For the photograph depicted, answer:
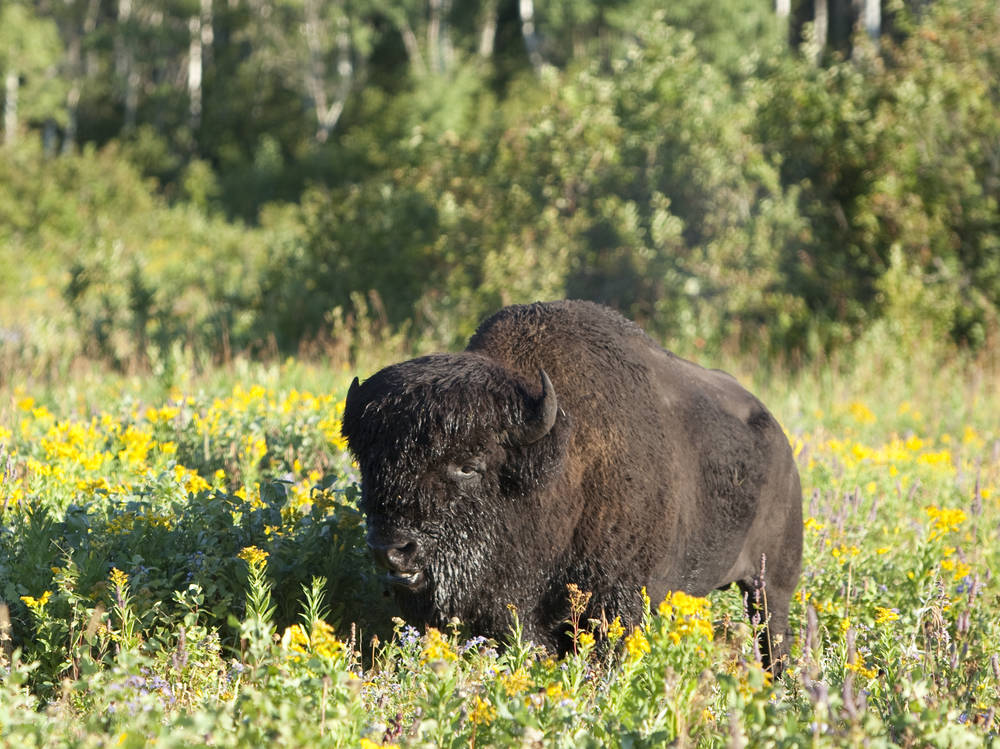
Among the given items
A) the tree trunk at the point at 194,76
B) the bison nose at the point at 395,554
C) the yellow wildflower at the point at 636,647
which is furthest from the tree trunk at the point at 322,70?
the yellow wildflower at the point at 636,647

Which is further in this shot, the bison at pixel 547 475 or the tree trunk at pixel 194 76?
the tree trunk at pixel 194 76

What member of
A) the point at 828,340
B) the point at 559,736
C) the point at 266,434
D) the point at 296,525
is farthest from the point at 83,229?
the point at 559,736

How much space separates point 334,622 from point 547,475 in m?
1.42

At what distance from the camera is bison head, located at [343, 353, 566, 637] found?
414cm

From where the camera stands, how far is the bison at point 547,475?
4188 mm

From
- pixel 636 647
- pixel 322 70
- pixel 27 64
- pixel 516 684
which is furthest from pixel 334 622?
pixel 322 70

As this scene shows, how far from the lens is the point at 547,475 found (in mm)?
4352

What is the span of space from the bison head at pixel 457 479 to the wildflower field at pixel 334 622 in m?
0.21

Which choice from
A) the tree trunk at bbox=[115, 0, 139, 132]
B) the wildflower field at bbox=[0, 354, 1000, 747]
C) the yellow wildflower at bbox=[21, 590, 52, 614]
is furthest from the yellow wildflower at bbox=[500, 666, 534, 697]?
the tree trunk at bbox=[115, 0, 139, 132]

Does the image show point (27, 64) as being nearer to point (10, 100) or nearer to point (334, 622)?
point (10, 100)

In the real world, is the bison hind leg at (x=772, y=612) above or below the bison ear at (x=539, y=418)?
below

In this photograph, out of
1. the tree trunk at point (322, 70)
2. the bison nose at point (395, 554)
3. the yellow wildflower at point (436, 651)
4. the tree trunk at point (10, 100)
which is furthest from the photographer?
the tree trunk at point (322, 70)

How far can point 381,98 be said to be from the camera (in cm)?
4722

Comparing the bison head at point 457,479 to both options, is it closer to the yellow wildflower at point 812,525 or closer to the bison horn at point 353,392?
the bison horn at point 353,392
